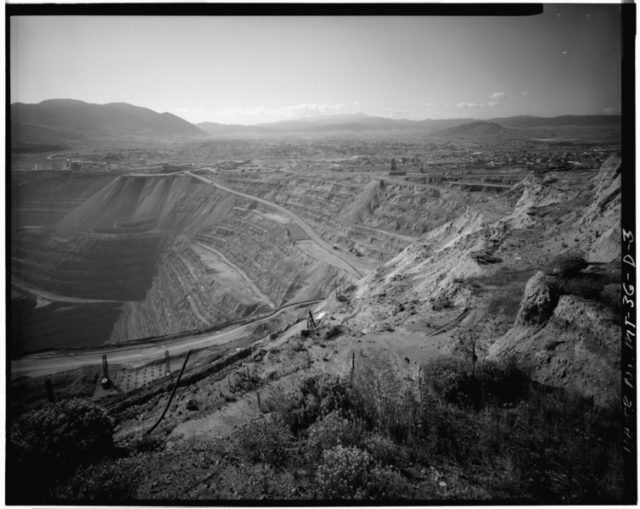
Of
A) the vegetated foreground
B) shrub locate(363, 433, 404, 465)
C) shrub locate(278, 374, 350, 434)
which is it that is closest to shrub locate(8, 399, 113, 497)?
the vegetated foreground

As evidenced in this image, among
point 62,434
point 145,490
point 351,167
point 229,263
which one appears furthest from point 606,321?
point 351,167

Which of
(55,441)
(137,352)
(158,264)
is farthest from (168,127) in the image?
(55,441)

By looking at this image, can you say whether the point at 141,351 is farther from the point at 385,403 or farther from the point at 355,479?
the point at 355,479

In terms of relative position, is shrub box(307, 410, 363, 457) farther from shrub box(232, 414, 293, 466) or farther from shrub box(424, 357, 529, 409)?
shrub box(424, 357, 529, 409)

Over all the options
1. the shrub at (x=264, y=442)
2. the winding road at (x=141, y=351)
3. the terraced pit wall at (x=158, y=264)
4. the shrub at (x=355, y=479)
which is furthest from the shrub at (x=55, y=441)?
the terraced pit wall at (x=158, y=264)

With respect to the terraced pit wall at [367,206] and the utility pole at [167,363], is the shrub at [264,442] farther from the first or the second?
the terraced pit wall at [367,206]

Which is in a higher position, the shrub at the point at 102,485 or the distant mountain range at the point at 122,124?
the distant mountain range at the point at 122,124
